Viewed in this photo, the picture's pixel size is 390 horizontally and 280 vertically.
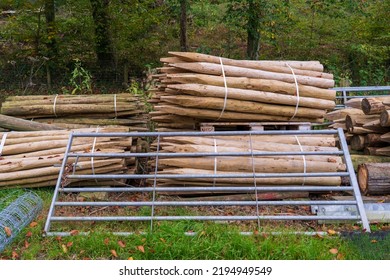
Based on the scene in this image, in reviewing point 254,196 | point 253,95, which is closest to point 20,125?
point 253,95

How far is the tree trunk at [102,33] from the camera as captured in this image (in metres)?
12.8

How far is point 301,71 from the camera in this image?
25.3ft

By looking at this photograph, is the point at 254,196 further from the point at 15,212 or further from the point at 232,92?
the point at 15,212

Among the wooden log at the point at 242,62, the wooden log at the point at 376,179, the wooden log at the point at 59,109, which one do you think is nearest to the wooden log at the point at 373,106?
the wooden log at the point at 242,62

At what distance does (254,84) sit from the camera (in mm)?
7105

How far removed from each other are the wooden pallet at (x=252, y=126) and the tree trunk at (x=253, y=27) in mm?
5037

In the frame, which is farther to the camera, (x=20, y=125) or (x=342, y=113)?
(x=342, y=113)

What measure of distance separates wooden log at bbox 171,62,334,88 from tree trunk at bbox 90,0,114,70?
6.57 m

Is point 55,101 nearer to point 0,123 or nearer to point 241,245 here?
point 0,123

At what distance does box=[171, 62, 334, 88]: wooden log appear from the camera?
6.92 metres

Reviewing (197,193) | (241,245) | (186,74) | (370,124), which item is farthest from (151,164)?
(370,124)

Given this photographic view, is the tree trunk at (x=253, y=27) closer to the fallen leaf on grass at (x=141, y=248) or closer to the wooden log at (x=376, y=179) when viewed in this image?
the wooden log at (x=376, y=179)

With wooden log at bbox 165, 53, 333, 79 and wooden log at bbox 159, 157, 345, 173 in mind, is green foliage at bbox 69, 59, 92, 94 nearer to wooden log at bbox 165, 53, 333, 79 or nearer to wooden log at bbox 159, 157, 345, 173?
wooden log at bbox 165, 53, 333, 79

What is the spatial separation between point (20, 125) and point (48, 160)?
155 centimetres
